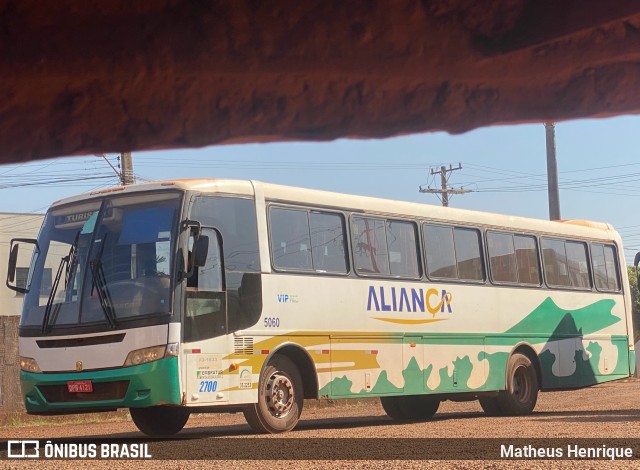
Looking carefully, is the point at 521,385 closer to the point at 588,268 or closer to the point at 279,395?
the point at 588,268

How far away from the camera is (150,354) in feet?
38.7

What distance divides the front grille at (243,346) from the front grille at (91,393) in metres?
1.43

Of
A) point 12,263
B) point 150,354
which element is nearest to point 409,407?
point 150,354

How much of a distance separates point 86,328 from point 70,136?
1162cm

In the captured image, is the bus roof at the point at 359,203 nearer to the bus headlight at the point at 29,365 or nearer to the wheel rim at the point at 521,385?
the bus headlight at the point at 29,365

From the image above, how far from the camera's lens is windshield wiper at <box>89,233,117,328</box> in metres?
12.0

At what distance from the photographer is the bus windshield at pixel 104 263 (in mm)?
12031

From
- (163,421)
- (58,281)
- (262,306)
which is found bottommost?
(163,421)

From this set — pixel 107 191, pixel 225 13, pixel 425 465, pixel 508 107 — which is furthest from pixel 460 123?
pixel 107 191

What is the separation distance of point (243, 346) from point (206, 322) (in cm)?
62

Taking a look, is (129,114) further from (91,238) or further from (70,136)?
(91,238)

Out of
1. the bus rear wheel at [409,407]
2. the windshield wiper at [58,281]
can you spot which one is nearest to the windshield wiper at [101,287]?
the windshield wiper at [58,281]

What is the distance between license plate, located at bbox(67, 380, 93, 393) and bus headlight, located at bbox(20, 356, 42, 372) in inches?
25.2

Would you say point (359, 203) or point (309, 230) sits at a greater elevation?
point (359, 203)
